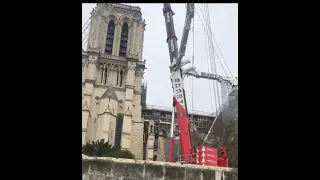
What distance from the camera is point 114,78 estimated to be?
37.8m

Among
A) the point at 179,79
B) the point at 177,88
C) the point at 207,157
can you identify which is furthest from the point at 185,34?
the point at 207,157

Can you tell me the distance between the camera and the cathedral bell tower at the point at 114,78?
3494 cm

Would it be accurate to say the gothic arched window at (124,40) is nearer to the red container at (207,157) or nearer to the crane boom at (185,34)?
the crane boom at (185,34)

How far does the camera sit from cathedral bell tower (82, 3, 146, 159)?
3494 centimetres

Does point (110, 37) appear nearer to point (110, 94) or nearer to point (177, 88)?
point (110, 94)

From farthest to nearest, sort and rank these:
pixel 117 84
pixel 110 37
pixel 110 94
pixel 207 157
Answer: pixel 110 37 < pixel 117 84 < pixel 110 94 < pixel 207 157

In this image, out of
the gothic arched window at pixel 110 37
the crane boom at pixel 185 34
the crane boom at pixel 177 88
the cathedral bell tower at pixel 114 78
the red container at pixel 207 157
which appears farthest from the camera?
the gothic arched window at pixel 110 37

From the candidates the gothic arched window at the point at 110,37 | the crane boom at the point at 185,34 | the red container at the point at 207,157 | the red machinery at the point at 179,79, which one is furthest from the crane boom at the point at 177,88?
the gothic arched window at the point at 110,37

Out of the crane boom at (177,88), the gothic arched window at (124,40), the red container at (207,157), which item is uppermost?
the gothic arched window at (124,40)

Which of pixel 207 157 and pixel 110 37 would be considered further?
pixel 110 37

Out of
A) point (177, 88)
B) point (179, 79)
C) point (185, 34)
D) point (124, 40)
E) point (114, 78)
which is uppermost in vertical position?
point (124, 40)
